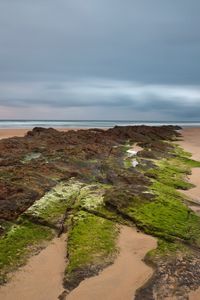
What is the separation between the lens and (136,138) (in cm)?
2330

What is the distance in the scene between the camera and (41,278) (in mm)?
5359

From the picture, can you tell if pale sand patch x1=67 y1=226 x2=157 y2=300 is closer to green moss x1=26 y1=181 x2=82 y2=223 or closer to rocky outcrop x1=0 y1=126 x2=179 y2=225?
green moss x1=26 y1=181 x2=82 y2=223

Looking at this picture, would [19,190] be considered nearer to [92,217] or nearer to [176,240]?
[92,217]

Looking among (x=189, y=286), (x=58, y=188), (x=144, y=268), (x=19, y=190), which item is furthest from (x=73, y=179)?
(x=189, y=286)

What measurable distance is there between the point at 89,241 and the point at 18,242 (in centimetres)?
102

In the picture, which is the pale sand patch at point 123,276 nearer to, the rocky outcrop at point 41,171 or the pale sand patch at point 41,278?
the pale sand patch at point 41,278

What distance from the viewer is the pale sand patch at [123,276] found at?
5035 mm

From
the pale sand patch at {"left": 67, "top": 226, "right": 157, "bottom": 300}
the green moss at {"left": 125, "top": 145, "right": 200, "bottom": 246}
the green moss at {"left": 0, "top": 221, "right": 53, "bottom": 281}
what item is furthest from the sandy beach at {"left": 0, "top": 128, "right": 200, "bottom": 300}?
the green moss at {"left": 125, "top": 145, "right": 200, "bottom": 246}

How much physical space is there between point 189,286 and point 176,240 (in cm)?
120

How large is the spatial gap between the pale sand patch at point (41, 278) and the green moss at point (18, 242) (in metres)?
0.14

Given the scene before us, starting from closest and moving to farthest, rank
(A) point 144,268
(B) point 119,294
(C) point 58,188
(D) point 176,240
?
(B) point 119,294, (A) point 144,268, (D) point 176,240, (C) point 58,188

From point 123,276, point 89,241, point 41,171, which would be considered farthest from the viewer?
point 41,171

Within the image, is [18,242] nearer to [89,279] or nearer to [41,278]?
[41,278]

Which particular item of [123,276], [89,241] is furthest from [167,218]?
[123,276]
